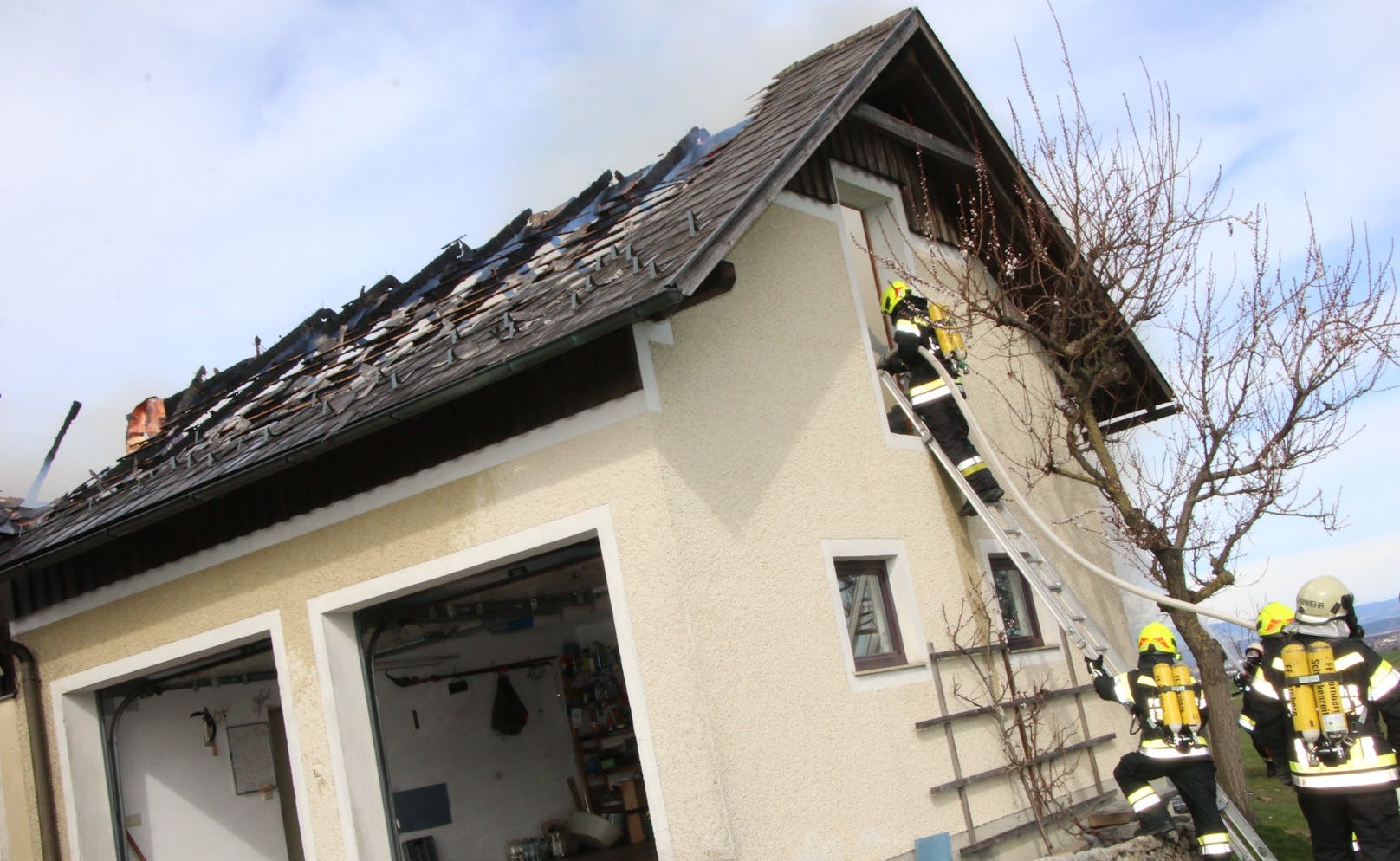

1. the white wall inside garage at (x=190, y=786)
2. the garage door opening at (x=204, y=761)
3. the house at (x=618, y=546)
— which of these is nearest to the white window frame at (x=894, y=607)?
the house at (x=618, y=546)

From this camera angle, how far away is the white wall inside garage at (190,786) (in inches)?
393

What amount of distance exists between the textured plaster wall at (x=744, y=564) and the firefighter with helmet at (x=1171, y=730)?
3.75ft

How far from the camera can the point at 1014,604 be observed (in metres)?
10.0

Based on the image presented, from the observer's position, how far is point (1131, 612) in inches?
534

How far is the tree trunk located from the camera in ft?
31.0

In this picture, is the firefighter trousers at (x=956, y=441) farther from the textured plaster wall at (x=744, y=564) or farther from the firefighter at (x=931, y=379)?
the textured plaster wall at (x=744, y=564)

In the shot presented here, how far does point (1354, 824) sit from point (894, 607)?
2.86 meters

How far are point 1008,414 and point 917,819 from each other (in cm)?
430

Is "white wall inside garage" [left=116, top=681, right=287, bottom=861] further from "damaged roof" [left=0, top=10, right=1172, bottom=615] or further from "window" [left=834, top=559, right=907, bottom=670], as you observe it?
"window" [left=834, top=559, right=907, bottom=670]

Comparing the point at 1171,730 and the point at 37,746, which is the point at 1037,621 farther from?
the point at 37,746

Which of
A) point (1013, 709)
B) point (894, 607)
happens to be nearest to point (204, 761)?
point (894, 607)

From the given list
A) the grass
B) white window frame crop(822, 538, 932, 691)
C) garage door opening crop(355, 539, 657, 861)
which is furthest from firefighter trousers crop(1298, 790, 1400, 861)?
garage door opening crop(355, 539, 657, 861)

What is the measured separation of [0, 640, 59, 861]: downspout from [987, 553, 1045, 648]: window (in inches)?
280

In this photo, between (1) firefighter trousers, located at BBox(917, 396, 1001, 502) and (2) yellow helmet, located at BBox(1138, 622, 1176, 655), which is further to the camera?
(1) firefighter trousers, located at BBox(917, 396, 1001, 502)
